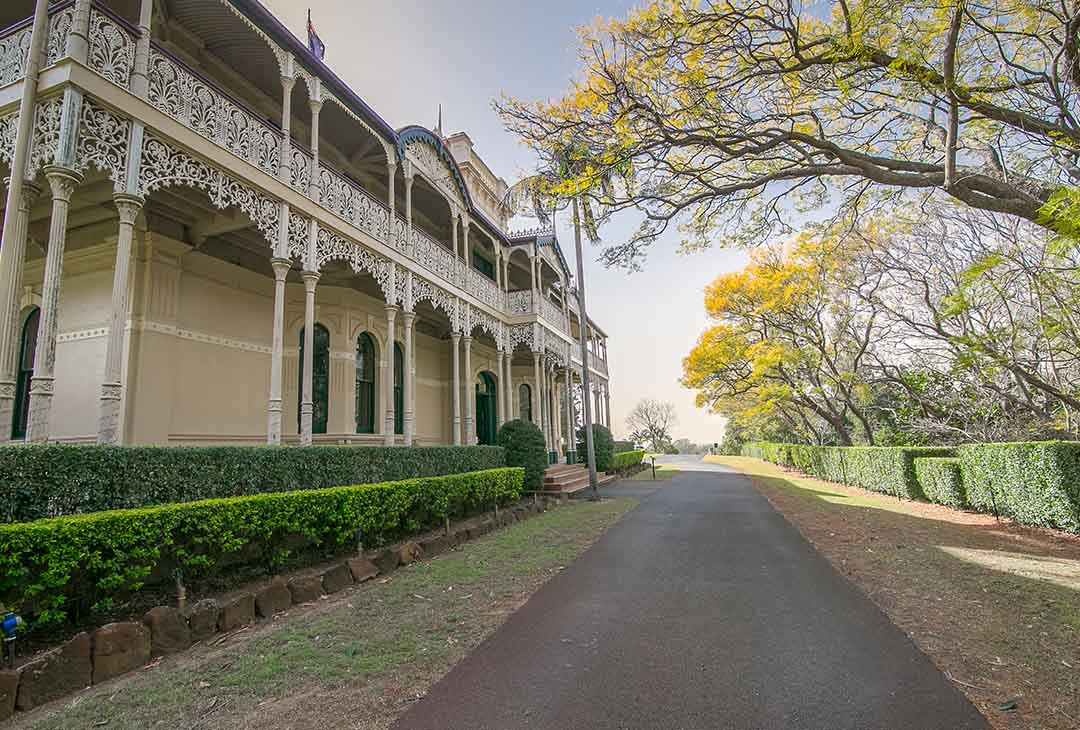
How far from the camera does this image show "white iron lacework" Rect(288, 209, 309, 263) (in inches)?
354

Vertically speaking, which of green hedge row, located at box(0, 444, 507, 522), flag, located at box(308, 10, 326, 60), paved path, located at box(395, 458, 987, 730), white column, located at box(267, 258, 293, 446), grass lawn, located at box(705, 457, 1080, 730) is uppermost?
→ flag, located at box(308, 10, 326, 60)

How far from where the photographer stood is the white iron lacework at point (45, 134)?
591cm

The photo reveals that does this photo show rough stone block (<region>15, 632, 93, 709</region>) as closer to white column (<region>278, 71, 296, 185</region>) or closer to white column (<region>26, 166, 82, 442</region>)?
white column (<region>26, 166, 82, 442</region>)

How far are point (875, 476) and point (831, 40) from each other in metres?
15.3

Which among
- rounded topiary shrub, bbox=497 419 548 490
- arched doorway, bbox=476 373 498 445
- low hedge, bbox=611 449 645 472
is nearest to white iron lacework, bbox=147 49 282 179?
rounded topiary shrub, bbox=497 419 548 490

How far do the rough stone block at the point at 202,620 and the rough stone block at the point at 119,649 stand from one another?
38 centimetres

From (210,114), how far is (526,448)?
1046 cm

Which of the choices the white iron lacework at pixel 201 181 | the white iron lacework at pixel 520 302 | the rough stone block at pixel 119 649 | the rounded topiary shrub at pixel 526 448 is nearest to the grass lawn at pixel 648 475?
the rounded topiary shrub at pixel 526 448

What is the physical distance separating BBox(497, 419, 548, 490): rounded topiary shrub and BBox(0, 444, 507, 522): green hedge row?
20.7ft

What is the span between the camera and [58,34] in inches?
246

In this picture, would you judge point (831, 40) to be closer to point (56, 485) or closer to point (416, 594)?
point (416, 594)

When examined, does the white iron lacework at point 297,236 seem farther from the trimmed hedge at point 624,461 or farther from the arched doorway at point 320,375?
the trimmed hedge at point 624,461

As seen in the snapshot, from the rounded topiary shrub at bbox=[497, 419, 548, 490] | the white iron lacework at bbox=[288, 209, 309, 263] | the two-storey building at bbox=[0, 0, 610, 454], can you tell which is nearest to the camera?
the two-storey building at bbox=[0, 0, 610, 454]

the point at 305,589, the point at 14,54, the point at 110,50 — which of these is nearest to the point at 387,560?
the point at 305,589
